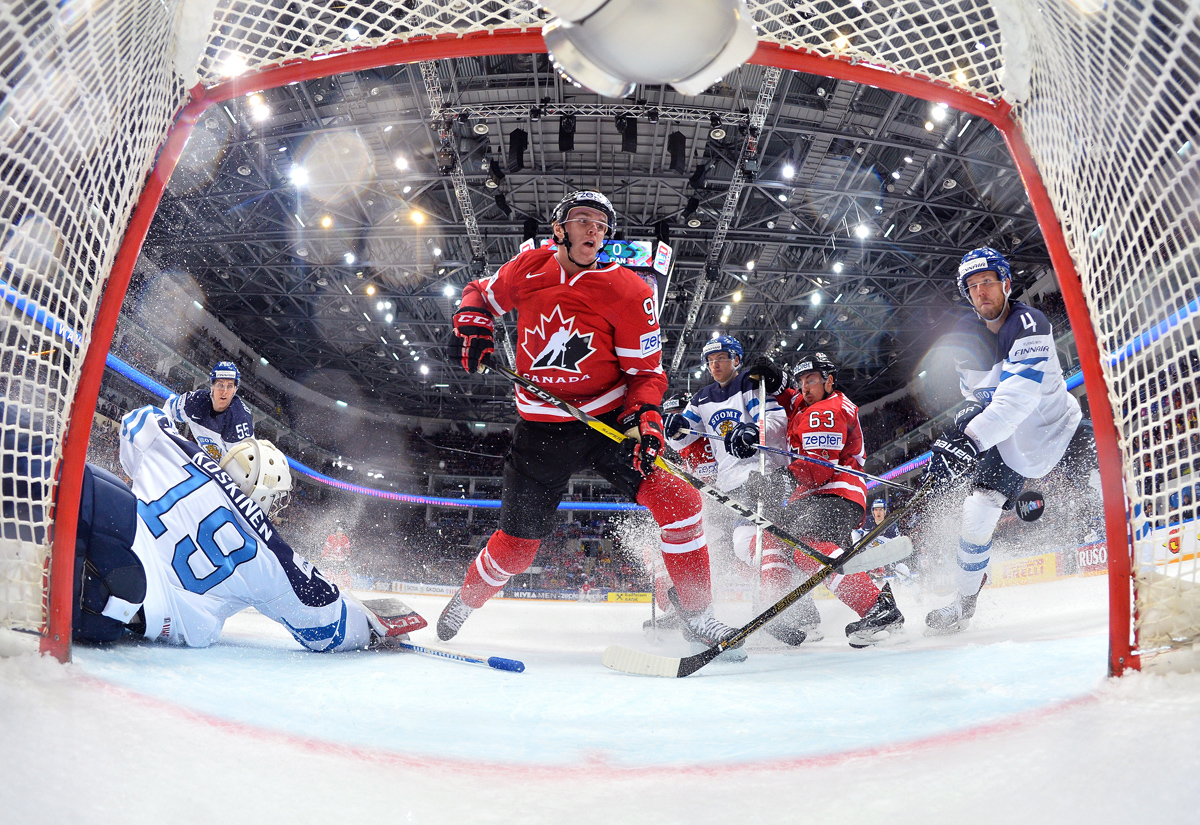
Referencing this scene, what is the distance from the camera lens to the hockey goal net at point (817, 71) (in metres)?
1.09

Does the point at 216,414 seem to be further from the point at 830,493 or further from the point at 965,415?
the point at 965,415

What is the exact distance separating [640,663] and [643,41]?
1695mm

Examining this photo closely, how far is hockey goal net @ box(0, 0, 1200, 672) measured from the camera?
109cm

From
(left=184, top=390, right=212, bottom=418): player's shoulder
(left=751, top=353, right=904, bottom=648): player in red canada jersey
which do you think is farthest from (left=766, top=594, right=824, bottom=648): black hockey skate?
(left=184, top=390, right=212, bottom=418): player's shoulder

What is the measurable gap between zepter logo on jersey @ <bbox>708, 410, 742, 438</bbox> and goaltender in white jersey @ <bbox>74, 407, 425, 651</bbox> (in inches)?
83.1

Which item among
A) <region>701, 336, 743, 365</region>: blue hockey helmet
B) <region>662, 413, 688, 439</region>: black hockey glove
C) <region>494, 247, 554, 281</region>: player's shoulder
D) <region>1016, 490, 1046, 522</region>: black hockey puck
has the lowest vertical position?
<region>1016, 490, 1046, 522</region>: black hockey puck

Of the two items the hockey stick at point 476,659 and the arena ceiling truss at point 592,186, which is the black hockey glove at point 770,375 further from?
the arena ceiling truss at point 592,186

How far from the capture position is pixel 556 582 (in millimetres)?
17891

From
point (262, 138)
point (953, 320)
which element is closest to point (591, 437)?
point (262, 138)

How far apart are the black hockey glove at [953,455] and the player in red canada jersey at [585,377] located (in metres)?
0.85

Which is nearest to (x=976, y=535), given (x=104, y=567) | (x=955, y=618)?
(x=955, y=618)

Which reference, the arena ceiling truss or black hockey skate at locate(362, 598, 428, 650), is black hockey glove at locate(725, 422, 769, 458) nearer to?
black hockey skate at locate(362, 598, 428, 650)

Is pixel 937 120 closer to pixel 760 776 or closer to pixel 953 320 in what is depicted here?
pixel 953 320

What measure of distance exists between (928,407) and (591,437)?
17.0 m
